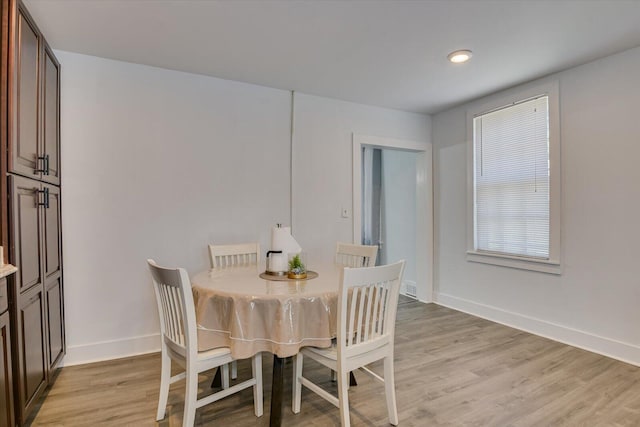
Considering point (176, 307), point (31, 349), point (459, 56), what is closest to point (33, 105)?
point (31, 349)

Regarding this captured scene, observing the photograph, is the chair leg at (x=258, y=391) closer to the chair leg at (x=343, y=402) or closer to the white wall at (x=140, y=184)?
the chair leg at (x=343, y=402)

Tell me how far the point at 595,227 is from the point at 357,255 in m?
2.03

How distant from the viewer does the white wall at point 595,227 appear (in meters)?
2.70

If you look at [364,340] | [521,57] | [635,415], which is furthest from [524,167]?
[364,340]

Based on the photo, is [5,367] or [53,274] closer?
[5,367]

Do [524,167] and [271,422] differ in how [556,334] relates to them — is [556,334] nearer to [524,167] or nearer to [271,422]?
[524,167]

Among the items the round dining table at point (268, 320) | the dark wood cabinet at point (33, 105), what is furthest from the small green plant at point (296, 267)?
the dark wood cabinet at point (33, 105)

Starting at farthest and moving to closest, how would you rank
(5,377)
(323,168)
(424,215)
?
(424,215), (323,168), (5,377)

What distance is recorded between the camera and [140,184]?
292cm

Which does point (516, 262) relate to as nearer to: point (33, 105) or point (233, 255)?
point (233, 255)

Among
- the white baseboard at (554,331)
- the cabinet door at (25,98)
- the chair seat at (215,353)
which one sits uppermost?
the cabinet door at (25,98)

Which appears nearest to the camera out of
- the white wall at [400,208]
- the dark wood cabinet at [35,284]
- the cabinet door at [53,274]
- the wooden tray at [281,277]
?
the dark wood cabinet at [35,284]

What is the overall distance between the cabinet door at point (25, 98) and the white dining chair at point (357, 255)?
2147mm

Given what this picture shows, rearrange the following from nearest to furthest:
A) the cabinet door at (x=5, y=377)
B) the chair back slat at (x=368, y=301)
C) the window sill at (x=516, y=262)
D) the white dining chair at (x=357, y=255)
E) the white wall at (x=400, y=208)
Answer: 1. the cabinet door at (x=5, y=377)
2. the chair back slat at (x=368, y=301)
3. the white dining chair at (x=357, y=255)
4. the window sill at (x=516, y=262)
5. the white wall at (x=400, y=208)
